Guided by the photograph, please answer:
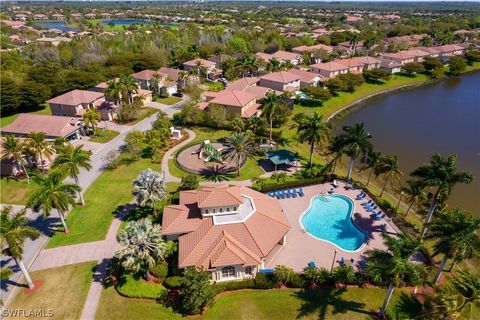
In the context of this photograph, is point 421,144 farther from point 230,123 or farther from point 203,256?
point 203,256

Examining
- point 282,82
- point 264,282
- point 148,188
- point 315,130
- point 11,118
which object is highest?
point 315,130

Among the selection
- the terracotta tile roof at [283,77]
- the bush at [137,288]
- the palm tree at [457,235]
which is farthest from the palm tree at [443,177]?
the terracotta tile roof at [283,77]

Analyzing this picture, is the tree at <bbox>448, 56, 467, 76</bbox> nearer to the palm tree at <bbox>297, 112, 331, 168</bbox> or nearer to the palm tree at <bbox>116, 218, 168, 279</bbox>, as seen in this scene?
the palm tree at <bbox>297, 112, 331, 168</bbox>

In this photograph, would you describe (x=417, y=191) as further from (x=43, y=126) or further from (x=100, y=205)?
(x=43, y=126)

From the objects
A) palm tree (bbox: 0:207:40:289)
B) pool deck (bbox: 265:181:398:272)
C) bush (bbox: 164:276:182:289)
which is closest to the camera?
palm tree (bbox: 0:207:40:289)

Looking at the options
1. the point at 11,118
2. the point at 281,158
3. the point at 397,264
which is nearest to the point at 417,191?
the point at 397,264

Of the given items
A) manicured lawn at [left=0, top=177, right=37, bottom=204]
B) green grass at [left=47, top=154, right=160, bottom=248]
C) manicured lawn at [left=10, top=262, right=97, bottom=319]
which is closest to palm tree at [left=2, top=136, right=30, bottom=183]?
manicured lawn at [left=0, top=177, right=37, bottom=204]
